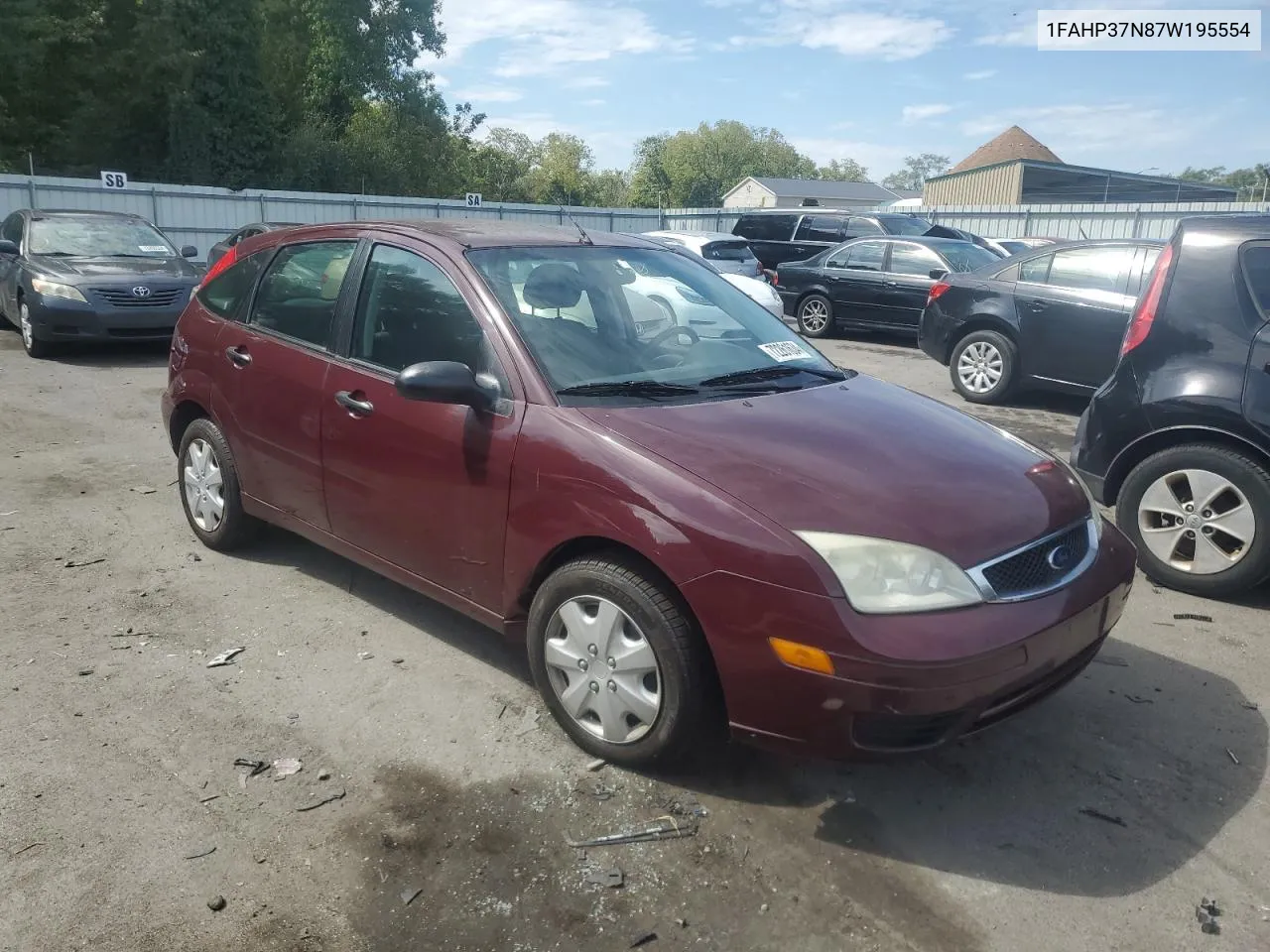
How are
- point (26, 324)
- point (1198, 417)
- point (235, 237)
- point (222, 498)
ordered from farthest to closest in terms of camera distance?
point (235, 237) → point (26, 324) → point (222, 498) → point (1198, 417)

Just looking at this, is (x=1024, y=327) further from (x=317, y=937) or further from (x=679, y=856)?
(x=317, y=937)

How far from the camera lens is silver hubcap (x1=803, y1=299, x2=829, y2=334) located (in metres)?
14.7

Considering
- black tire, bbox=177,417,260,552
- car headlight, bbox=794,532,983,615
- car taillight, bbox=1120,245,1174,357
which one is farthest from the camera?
car taillight, bbox=1120,245,1174,357

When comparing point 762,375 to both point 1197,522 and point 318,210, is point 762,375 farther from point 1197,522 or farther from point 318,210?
point 318,210

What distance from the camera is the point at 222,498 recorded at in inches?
191

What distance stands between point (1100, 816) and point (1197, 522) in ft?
7.72

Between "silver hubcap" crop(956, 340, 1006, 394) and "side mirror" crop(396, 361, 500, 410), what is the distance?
754 centimetres

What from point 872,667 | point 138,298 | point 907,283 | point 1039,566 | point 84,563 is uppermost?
point 907,283

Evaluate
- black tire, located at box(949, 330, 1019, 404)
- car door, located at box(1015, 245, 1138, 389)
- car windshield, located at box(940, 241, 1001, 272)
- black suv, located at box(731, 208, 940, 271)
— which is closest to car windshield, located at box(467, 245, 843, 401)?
car door, located at box(1015, 245, 1138, 389)

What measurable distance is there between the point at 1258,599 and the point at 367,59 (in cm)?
4411

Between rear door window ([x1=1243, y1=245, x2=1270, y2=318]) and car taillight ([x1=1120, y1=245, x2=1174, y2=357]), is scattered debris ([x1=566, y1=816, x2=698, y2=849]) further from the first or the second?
rear door window ([x1=1243, y1=245, x2=1270, y2=318])

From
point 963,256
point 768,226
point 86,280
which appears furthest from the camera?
point 768,226

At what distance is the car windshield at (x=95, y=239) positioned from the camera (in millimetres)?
11242

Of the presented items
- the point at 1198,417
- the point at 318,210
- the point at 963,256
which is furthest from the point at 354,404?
the point at 318,210
